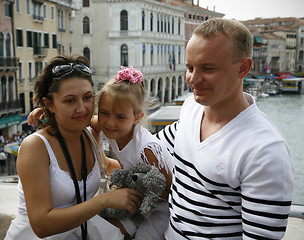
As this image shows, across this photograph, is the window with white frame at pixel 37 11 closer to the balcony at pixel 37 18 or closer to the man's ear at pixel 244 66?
the balcony at pixel 37 18

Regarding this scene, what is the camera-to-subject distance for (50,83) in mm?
1021

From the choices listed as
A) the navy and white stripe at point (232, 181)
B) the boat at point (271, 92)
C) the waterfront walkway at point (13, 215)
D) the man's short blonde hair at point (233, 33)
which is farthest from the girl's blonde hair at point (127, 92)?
the boat at point (271, 92)

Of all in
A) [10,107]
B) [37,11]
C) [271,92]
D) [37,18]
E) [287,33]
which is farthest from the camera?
[287,33]

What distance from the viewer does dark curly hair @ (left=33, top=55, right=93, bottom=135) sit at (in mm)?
1009

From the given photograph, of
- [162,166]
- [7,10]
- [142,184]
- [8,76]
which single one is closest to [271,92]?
[8,76]

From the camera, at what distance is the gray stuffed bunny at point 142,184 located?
102 cm

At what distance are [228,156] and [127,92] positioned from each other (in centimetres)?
Result: 49

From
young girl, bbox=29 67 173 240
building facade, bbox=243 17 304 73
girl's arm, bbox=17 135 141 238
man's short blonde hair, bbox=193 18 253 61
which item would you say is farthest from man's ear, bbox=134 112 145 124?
building facade, bbox=243 17 304 73

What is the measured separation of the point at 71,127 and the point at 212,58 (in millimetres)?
461

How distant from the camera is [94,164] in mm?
1110

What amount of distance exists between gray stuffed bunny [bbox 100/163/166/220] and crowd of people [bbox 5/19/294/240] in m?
0.03

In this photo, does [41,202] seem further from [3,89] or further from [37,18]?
[37,18]

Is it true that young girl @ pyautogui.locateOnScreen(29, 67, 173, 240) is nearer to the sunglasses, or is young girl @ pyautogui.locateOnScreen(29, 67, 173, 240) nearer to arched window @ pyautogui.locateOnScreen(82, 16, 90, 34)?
the sunglasses

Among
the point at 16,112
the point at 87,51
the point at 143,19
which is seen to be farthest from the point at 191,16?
the point at 16,112
